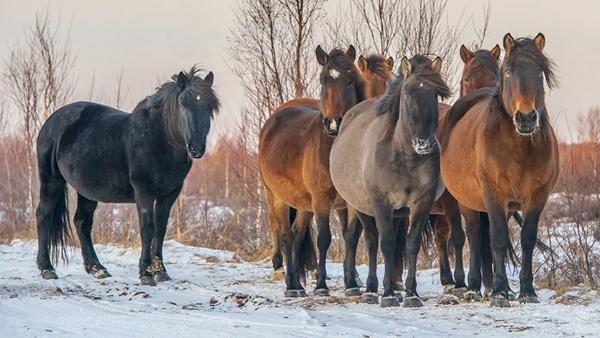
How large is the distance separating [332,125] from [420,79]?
1536mm

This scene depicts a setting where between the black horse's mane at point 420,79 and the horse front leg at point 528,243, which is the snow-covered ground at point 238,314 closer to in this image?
the horse front leg at point 528,243

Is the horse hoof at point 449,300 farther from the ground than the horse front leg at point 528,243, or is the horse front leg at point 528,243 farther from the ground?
the horse front leg at point 528,243

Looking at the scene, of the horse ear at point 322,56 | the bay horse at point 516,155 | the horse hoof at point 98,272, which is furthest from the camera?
the horse hoof at point 98,272

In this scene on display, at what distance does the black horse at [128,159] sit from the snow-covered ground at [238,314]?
33.8 inches

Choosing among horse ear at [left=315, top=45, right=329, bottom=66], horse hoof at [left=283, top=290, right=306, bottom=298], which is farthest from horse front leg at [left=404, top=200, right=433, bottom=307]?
horse ear at [left=315, top=45, right=329, bottom=66]

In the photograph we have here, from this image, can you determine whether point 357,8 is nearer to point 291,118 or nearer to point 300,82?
point 300,82

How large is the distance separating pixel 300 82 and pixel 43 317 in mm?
10072

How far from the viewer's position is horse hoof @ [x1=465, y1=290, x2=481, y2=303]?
8.94m

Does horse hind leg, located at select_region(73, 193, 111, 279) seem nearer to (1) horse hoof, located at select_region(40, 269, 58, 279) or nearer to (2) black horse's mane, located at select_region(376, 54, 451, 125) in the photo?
(1) horse hoof, located at select_region(40, 269, 58, 279)

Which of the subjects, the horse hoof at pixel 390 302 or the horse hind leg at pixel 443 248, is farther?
the horse hind leg at pixel 443 248

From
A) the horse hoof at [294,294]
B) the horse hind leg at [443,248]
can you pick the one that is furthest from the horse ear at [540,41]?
the horse hoof at [294,294]

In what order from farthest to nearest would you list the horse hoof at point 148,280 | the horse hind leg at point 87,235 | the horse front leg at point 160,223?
the horse hind leg at point 87,235 < the horse front leg at point 160,223 < the horse hoof at point 148,280

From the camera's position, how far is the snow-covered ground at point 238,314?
634cm

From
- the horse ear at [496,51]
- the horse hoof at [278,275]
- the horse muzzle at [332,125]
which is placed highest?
the horse ear at [496,51]
